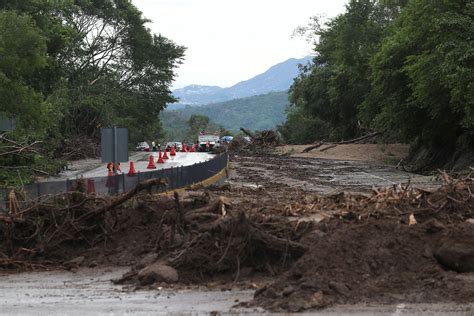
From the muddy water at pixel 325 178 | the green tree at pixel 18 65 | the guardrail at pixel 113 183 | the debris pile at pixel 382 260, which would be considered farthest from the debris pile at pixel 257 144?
the debris pile at pixel 382 260

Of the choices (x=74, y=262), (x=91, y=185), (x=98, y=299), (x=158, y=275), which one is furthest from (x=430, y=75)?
(x=98, y=299)

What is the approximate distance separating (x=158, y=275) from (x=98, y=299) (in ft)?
3.01

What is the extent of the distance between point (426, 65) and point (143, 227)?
21.6 m

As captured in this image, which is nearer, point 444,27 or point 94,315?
point 94,315

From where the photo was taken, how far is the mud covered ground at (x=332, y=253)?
711 centimetres

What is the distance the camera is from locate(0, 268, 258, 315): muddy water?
7.09 meters

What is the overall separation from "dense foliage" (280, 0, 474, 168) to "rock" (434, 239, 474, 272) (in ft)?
57.1

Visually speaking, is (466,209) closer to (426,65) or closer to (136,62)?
(426,65)

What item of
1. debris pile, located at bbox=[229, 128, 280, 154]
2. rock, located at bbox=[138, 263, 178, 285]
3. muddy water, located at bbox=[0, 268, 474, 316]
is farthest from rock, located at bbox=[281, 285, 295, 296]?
debris pile, located at bbox=[229, 128, 280, 154]

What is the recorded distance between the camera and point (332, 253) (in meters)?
7.80

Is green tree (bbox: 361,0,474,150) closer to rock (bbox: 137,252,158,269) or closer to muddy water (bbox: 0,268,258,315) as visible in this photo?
rock (bbox: 137,252,158,269)

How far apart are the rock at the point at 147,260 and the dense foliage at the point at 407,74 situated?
715 inches

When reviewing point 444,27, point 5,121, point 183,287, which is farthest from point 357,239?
point 444,27

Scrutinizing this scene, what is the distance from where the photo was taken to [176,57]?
192ft
